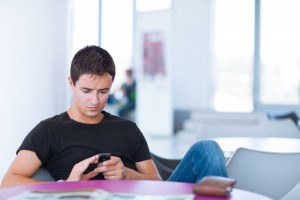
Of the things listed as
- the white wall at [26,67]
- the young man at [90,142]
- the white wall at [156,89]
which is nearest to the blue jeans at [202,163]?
the young man at [90,142]

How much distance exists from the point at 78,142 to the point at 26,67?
2.37 feet

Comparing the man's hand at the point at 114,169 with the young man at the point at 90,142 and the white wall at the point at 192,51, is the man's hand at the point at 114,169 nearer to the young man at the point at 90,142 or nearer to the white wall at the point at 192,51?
the young man at the point at 90,142

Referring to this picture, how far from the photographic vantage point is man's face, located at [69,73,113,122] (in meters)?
2.44

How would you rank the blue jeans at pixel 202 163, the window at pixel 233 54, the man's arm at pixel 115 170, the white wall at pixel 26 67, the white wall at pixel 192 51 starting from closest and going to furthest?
the blue jeans at pixel 202 163 < the man's arm at pixel 115 170 < the white wall at pixel 26 67 < the window at pixel 233 54 < the white wall at pixel 192 51

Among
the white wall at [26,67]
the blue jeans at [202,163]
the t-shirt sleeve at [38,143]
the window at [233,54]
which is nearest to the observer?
the blue jeans at [202,163]

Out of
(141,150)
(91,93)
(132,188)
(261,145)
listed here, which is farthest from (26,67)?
(261,145)

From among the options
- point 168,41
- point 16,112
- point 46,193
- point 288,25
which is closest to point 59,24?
point 16,112

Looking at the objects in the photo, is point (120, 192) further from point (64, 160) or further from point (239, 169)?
point (239, 169)

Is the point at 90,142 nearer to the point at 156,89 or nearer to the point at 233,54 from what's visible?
the point at 156,89

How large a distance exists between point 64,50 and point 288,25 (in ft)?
24.4

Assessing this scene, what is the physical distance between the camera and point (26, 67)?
2998 millimetres

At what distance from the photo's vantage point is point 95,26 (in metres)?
12.0

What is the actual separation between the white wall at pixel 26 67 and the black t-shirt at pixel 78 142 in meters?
0.50

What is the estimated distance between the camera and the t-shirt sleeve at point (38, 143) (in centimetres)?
234
